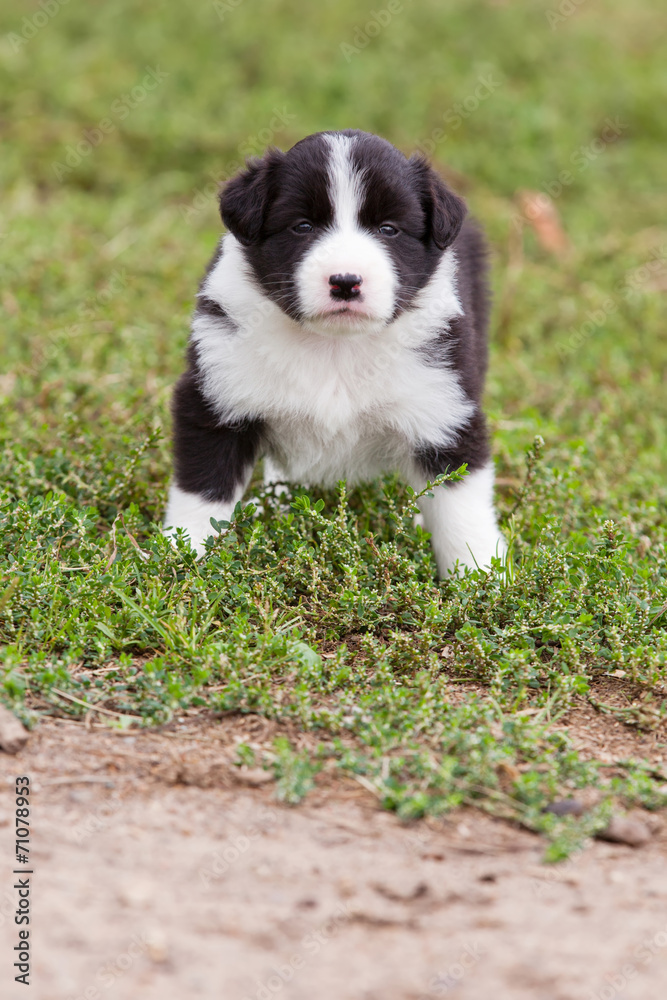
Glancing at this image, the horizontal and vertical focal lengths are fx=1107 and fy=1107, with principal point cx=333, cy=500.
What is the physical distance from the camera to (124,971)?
217 cm

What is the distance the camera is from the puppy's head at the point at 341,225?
135 inches

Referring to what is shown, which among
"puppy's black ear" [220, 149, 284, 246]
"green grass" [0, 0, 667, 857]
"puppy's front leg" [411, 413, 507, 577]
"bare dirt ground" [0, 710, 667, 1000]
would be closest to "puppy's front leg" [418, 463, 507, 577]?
"puppy's front leg" [411, 413, 507, 577]

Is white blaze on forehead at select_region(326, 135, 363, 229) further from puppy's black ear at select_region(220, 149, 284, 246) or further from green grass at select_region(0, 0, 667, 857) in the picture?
green grass at select_region(0, 0, 667, 857)

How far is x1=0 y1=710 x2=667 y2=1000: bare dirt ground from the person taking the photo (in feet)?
7.19

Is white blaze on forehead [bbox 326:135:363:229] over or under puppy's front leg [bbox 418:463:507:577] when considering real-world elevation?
over

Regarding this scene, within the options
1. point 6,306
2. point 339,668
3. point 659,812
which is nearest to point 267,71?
point 6,306

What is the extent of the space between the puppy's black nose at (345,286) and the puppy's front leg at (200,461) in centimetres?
66

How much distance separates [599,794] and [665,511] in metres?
2.02

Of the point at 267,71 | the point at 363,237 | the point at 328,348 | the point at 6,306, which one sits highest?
the point at 267,71

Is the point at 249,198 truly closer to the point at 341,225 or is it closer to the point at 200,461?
the point at 341,225

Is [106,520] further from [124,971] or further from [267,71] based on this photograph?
[267,71]

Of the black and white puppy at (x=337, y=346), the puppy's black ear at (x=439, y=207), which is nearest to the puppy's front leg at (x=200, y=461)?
the black and white puppy at (x=337, y=346)

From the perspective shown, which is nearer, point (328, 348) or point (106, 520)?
point (328, 348)

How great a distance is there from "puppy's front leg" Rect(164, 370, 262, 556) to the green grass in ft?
0.47
